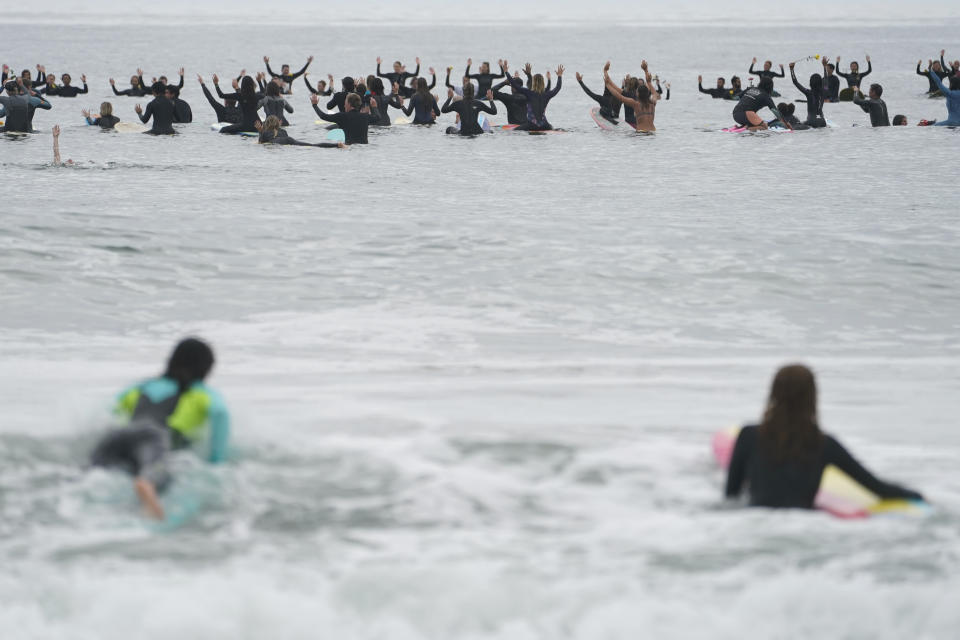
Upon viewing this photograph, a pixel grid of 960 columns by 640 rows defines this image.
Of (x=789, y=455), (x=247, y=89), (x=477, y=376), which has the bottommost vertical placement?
(x=477, y=376)

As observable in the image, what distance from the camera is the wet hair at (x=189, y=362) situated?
21.7 feet

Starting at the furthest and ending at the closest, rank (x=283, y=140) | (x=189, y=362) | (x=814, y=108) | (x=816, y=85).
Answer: (x=814, y=108)
(x=816, y=85)
(x=283, y=140)
(x=189, y=362)

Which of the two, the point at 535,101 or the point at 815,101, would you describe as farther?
the point at 815,101

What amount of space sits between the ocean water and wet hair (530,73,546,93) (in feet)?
7.71

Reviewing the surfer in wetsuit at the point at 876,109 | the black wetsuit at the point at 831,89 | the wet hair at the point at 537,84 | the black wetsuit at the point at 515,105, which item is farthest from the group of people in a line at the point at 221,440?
the black wetsuit at the point at 831,89

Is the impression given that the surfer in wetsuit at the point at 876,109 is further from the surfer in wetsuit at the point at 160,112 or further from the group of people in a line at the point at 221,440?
the group of people in a line at the point at 221,440

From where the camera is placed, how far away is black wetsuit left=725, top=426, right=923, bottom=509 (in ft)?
20.2

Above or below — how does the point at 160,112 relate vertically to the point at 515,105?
below

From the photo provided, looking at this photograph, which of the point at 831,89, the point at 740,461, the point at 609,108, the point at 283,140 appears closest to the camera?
the point at 740,461

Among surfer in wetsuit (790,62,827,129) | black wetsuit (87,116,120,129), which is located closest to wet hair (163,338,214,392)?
black wetsuit (87,116,120,129)

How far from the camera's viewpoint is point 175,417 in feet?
21.9

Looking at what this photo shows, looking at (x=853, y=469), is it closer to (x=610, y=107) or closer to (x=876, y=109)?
(x=610, y=107)

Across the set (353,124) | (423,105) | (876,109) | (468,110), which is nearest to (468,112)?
(468,110)

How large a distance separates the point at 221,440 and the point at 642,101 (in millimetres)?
20558
